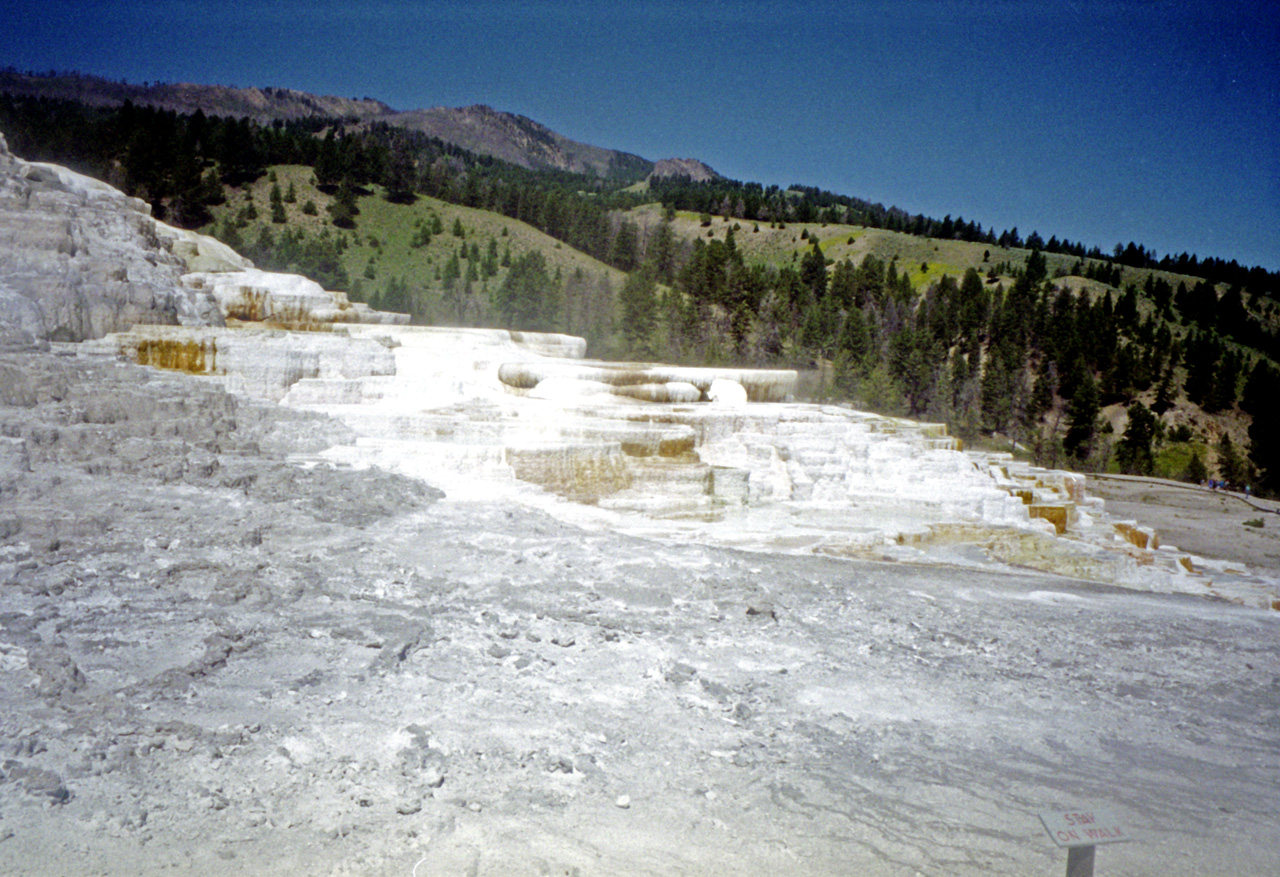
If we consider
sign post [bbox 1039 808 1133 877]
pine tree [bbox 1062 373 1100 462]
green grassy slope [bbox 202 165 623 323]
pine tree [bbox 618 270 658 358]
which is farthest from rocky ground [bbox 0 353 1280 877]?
pine tree [bbox 1062 373 1100 462]

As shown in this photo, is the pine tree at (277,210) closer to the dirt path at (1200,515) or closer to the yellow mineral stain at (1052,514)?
the dirt path at (1200,515)

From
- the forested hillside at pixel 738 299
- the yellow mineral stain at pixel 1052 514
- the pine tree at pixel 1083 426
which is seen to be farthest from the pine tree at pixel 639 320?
the yellow mineral stain at pixel 1052 514

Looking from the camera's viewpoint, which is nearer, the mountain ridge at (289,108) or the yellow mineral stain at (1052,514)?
the yellow mineral stain at (1052,514)

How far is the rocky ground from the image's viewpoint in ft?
10.2

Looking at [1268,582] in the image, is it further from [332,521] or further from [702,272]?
[702,272]

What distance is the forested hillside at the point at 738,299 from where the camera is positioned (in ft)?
134

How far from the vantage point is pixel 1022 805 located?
11.8ft

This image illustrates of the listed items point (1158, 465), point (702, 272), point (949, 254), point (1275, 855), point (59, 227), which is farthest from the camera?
point (949, 254)

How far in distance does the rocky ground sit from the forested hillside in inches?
1213

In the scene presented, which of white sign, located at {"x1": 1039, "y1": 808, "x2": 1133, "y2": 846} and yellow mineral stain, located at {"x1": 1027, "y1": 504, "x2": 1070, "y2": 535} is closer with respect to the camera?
white sign, located at {"x1": 1039, "y1": 808, "x2": 1133, "y2": 846}

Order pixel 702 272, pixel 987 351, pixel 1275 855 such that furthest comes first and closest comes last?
1. pixel 987 351
2. pixel 702 272
3. pixel 1275 855

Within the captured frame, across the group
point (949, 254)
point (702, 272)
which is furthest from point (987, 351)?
point (949, 254)

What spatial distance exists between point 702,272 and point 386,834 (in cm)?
4152

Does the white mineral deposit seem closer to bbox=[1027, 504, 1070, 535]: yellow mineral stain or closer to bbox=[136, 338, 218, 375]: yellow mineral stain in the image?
bbox=[136, 338, 218, 375]: yellow mineral stain
